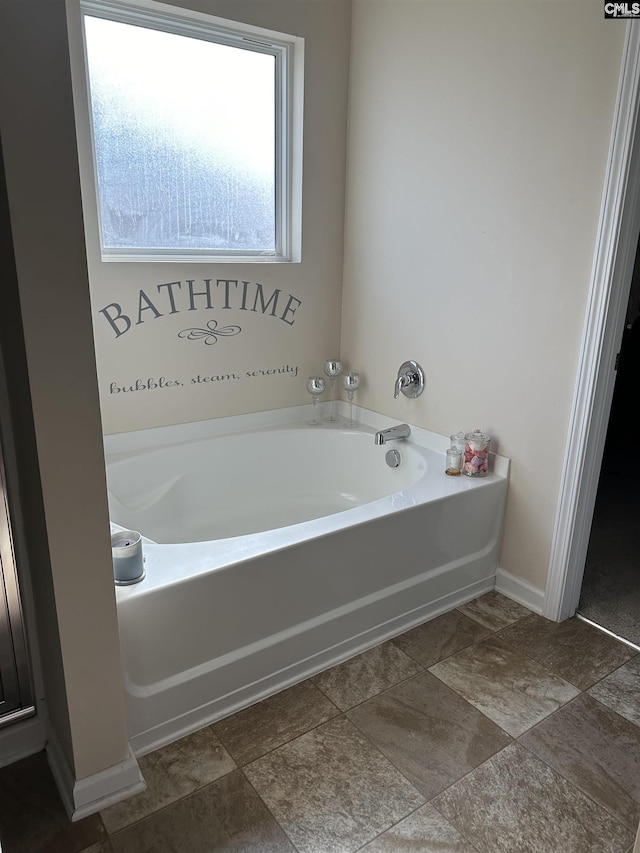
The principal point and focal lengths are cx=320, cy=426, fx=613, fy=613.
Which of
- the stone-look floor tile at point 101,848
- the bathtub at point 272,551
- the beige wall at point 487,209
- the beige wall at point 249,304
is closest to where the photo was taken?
the stone-look floor tile at point 101,848

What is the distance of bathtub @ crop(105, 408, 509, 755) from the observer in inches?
64.1

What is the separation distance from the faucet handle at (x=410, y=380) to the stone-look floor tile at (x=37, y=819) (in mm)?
1864

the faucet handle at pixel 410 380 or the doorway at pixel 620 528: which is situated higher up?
the faucet handle at pixel 410 380

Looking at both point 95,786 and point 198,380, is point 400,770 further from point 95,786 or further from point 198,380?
point 198,380

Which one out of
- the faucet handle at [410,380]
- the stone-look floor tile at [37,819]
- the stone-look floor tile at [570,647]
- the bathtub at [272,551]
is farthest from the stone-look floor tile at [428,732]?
the faucet handle at [410,380]

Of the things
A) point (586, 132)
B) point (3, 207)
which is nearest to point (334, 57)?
point (586, 132)

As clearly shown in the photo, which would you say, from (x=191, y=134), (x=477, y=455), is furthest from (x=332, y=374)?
(x=191, y=134)

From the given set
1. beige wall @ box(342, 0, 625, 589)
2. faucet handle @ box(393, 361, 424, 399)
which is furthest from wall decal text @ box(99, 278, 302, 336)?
faucet handle @ box(393, 361, 424, 399)

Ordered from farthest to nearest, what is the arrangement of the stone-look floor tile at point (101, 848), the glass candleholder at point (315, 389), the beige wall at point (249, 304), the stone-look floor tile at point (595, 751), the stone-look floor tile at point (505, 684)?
the glass candleholder at point (315, 389), the beige wall at point (249, 304), the stone-look floor tile at point (505, 684), the stone-look floor tile at point (595, 751), the stone-look floor tile at point (101, 848)

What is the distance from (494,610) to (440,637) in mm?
291

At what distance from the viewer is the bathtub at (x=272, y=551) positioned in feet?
5.34

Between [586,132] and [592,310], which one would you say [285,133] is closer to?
[586,132]

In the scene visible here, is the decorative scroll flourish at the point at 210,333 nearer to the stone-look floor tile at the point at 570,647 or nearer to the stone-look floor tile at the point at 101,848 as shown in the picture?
the stone-look floor tile at the point at 570,647

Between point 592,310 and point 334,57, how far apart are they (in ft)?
5.34
